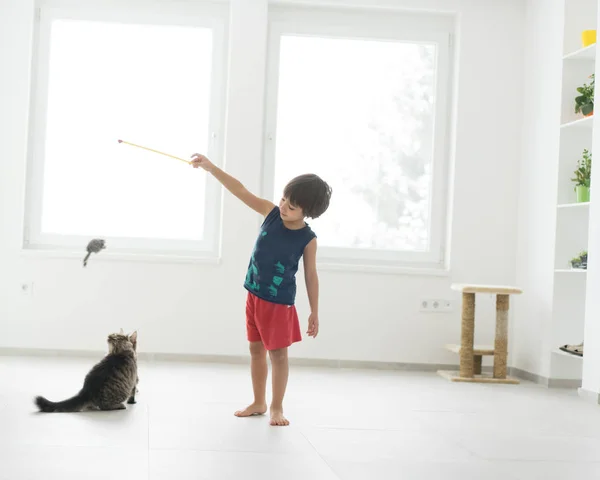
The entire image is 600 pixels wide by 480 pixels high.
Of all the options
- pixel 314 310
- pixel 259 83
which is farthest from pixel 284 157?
pixel 314 310

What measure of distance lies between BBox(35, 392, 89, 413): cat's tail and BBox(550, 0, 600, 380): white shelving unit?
9.26 feet

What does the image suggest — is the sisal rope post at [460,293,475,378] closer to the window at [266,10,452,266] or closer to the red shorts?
the window at [266,10,452,266]

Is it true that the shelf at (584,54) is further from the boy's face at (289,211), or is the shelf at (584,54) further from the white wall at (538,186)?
the boy's face at (289,211)

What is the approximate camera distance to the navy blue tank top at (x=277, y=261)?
9.89ft

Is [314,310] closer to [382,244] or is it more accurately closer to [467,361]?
[467,361]

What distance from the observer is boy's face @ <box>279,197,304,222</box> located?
116 inches

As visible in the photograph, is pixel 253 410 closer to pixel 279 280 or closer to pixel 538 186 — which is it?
pixel 279 280

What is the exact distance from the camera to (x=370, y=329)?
16.6 feet

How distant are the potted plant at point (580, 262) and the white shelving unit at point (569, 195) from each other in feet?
0.50

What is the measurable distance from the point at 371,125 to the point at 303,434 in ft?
9.44

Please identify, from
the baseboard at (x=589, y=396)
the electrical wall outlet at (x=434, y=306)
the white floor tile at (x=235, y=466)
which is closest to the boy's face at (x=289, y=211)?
the white floor tile at (x=235, y=466)

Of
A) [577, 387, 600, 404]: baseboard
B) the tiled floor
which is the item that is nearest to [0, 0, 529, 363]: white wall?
the tiled floor

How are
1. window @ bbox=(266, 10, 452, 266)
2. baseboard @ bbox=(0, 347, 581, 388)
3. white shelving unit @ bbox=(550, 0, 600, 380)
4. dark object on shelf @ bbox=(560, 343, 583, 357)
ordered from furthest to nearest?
A: window @ bbox=(266, 10, 452, 266), baseboard @ bbox=(0, 347, 581, 388), white shelving unit @ bbox=(550, 0, 600, 380), dark object on shelf @ bbox=(560, 343, 583, 357)

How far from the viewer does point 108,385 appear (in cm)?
300
